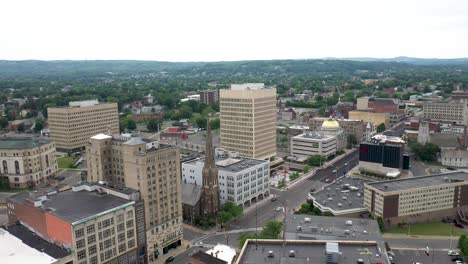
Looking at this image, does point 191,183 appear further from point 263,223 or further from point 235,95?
point 235,95

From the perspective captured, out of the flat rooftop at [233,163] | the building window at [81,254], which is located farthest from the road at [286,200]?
the building window at [81,254]

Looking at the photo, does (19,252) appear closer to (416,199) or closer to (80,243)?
(80,243)

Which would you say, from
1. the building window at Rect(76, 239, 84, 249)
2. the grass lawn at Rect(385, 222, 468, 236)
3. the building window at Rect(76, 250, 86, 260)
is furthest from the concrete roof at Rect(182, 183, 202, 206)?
Answer: the grass lawn at Rect(385, 222, 468, 236)

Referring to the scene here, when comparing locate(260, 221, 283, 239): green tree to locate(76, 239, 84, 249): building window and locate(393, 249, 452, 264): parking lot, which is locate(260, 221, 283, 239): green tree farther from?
locate(76, 239, 84, 249): building window

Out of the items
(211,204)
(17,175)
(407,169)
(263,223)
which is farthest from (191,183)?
(407,169)

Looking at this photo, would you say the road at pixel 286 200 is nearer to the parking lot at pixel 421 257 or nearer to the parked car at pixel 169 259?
the parked car at pixel 169 259

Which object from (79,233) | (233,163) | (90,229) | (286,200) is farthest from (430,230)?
(79,233)
